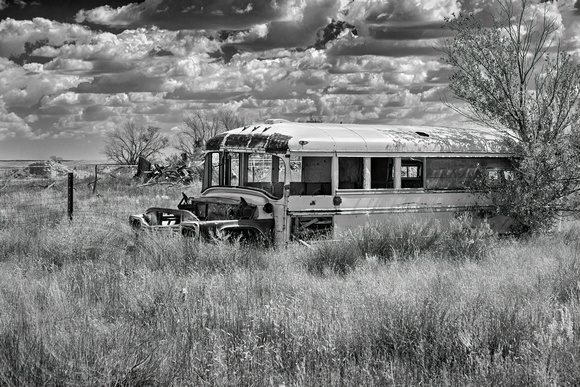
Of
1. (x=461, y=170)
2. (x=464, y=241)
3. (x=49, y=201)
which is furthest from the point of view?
(x=49, y=201)

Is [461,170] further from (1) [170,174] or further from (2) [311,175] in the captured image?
(1) [170,174]

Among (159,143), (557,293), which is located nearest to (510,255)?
(557,293)

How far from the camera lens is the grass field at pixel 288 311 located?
5.24m

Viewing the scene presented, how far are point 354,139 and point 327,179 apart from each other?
826 millimetres

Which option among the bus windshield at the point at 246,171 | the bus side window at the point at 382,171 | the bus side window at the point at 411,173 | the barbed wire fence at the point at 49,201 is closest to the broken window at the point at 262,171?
the bus windshield at the point at 246,171

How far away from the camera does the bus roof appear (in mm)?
11477

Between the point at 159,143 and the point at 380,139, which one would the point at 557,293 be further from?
the point at 159,143

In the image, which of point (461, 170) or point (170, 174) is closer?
point (461, 170)

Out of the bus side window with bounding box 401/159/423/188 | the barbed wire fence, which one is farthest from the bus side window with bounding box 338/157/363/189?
the barbed wire fence

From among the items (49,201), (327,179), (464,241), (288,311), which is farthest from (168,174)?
(288,311)

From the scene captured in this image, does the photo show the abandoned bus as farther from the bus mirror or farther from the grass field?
the grass field

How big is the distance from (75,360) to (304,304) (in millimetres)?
2614

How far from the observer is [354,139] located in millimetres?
11945

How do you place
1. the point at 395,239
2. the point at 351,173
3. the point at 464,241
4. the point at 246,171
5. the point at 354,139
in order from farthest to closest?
1. the point at 246,171
2. the point at 351,173
3. the point at 354,139
4. the point at 464,241
5. the point at 395,239
